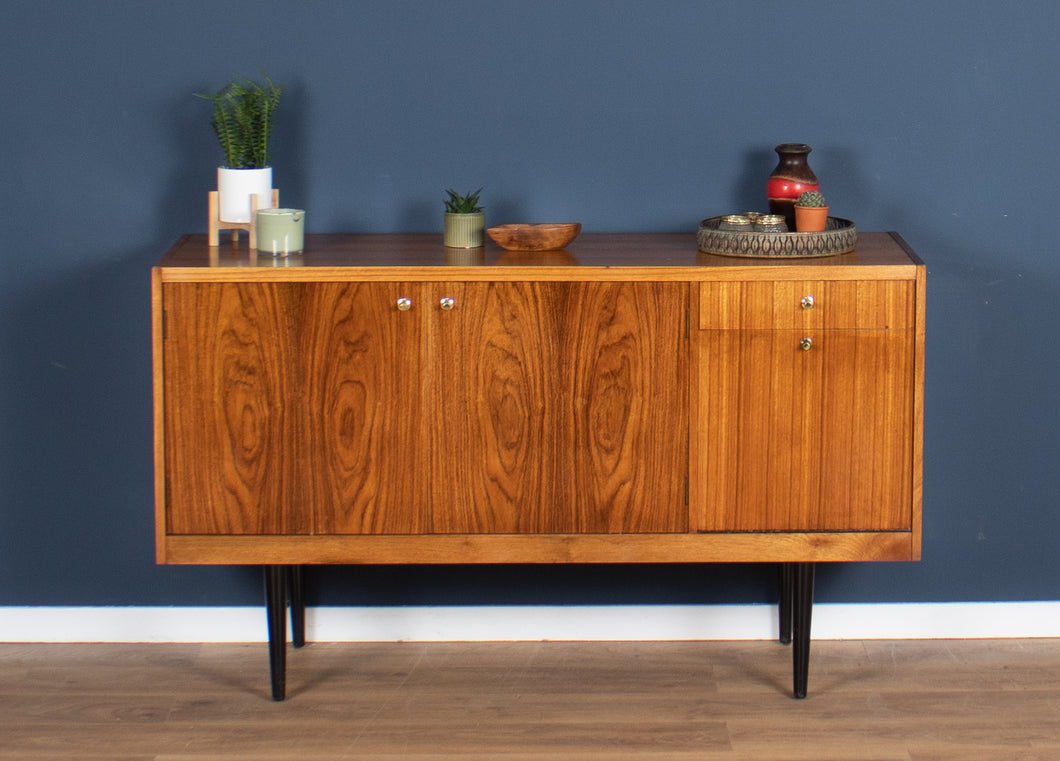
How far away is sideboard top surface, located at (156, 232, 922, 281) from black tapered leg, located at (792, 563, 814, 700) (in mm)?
589

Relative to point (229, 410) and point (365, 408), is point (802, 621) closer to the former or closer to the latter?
point (365, 408)

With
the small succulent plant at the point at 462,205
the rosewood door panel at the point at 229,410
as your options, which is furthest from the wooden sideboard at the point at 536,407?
the small succulent plant at the point at 462,205

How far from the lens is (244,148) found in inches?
113

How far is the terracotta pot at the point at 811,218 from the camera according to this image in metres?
2.75

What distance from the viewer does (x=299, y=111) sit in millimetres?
2986

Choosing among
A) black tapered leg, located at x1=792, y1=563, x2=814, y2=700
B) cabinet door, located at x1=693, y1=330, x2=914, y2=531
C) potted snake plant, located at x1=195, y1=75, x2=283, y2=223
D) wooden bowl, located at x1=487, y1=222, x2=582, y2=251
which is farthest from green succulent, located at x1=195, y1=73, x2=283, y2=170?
black tapered leg, located at x1=792, y1=563, x2=814, y2=700

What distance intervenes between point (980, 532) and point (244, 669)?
1.60 meters

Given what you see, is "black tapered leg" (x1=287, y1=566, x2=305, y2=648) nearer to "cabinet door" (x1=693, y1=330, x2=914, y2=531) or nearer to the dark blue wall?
the dark blue wall

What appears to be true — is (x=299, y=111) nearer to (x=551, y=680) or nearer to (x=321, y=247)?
(x=321, y=247)

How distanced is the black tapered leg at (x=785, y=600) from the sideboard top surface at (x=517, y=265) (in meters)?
0.74

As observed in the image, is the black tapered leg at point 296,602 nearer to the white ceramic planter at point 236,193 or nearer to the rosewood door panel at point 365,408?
the rosewood door panel at point 365,408

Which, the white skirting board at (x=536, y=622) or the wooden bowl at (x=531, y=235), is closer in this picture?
the wooden bowl at (x=531, y=235)

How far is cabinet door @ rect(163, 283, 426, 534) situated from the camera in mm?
2635

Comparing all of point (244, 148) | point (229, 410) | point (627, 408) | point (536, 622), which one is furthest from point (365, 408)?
point (536, 622)
